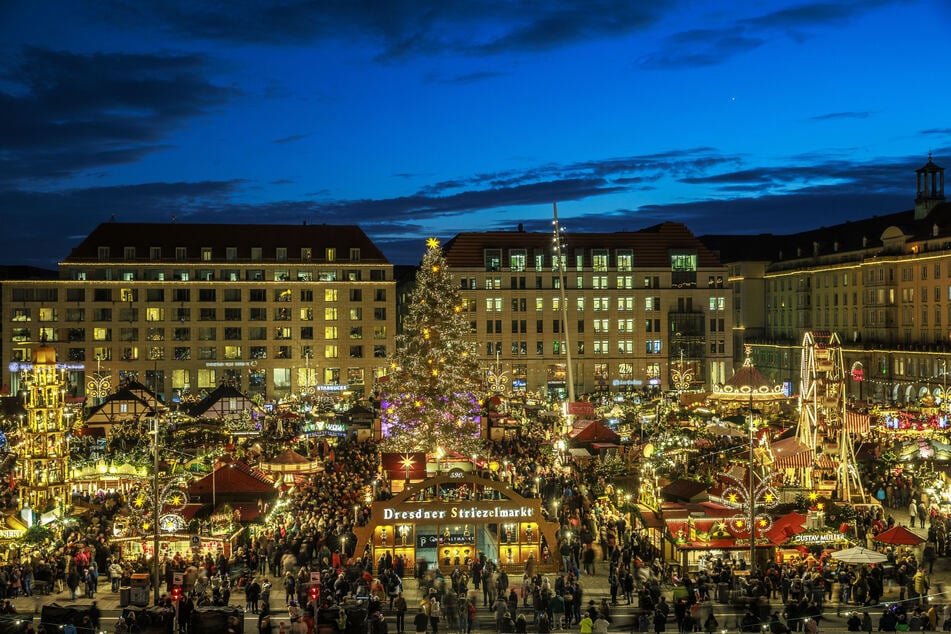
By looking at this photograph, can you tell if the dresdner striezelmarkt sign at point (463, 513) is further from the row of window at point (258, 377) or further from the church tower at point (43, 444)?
the row of window at point (258, 377)

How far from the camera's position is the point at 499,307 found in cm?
9712

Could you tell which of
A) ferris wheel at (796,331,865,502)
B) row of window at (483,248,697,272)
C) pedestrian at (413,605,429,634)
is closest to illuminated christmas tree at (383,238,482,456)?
ferris wheel at (796,331,865,502)

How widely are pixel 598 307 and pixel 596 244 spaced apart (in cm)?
573

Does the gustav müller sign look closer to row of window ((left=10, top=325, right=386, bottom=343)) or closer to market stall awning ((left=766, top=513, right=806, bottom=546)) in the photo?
market stall awning ((left=766, top=513, right=806, bottom=546))

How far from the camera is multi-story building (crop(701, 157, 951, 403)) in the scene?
8588cm

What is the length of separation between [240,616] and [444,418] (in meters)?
23.9

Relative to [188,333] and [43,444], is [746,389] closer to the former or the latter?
[43,444]

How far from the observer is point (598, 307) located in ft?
323

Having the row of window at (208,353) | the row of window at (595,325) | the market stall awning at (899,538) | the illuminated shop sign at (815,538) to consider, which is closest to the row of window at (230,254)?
the row of window at (208,353)

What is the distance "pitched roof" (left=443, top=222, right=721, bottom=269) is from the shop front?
64.1 meters

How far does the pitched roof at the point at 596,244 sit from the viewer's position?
97.5 m

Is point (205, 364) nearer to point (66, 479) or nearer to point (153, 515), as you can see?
point (66, 479)

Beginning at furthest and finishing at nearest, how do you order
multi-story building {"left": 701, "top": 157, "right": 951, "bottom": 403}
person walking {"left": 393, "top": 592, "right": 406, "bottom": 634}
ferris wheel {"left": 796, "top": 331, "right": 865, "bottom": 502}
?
1. multi-story building {"left": 701, "top": 157, "right": 951, "bottom": 403}
2. ferris wheel {"left": 796, "top": 331, "right": 865, "bottom": 502}
3. person walking {"left": 393, "top": 592, "right": 406, "bottom": 634}

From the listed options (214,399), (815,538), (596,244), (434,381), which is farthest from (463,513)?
(596,244)
